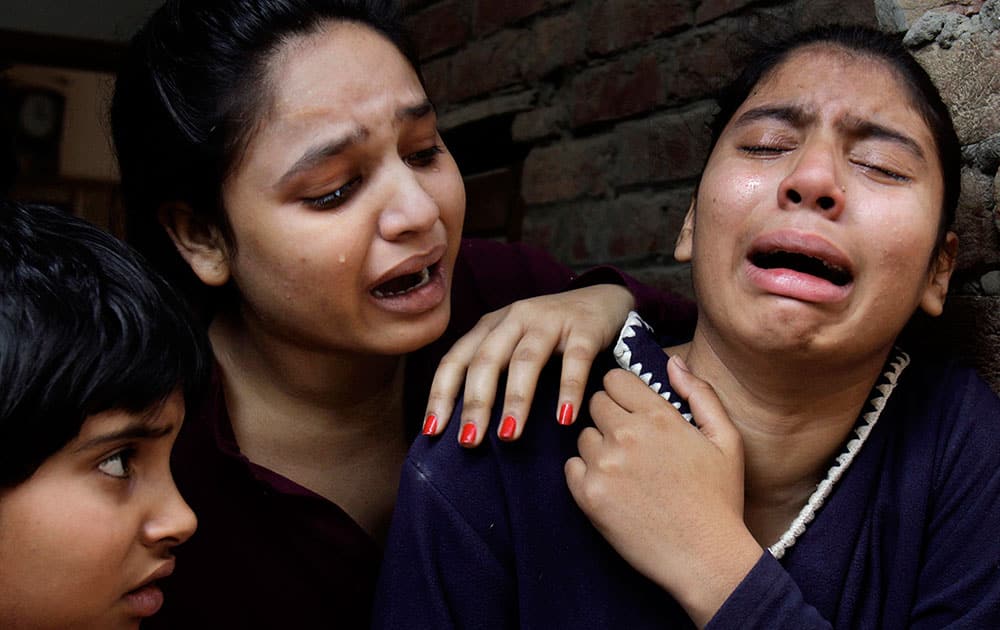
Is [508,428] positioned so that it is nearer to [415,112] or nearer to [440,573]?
[440,573]

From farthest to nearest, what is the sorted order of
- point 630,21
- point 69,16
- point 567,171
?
point 69,16 < point 567,171 < point 630,21

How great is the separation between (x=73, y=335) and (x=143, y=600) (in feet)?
0.90

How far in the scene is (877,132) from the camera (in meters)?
1.08

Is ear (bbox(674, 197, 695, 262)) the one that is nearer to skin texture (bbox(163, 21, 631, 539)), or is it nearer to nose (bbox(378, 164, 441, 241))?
skin texture (bbox(163, 21, 631, 539))

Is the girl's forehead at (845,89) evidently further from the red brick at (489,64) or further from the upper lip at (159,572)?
the red brick at (489,64)

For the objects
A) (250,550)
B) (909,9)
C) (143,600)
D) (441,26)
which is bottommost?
(250,550)

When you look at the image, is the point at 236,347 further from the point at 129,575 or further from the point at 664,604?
the point at 664,604

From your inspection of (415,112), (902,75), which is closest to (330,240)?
(415,112)

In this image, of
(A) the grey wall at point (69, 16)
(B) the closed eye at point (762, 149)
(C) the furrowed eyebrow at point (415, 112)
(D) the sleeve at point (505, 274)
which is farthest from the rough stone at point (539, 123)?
(A) the grey wall at point (69, 16)

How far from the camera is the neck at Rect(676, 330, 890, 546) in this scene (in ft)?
3.65

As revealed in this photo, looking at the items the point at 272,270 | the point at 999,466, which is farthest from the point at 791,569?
the point at 272,270

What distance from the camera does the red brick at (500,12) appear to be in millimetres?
1988

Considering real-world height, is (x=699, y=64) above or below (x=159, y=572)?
above

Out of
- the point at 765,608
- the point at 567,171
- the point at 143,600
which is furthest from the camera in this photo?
the point at 567,171
